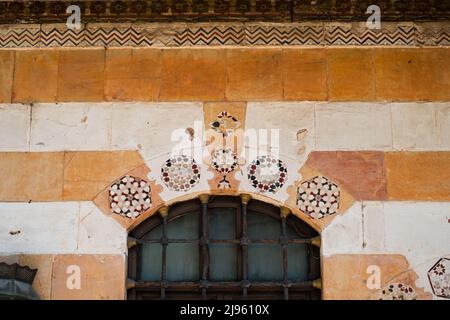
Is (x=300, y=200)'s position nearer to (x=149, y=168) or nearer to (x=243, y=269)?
(x=243, y=269)

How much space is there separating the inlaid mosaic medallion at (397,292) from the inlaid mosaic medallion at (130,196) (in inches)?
68.3

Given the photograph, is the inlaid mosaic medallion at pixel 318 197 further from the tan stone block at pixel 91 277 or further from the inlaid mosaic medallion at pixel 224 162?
the tan stone block at pixel 91 277

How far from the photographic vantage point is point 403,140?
24.9 ft

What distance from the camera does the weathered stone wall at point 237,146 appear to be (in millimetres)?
7328

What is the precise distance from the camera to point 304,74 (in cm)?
777

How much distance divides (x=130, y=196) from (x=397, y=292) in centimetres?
196

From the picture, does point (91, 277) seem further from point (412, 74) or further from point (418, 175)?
point (412, 74)

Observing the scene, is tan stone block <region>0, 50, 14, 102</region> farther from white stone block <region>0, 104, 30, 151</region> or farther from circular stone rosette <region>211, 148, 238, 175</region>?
circular stone rosette <region>211, 148, 238, 175</region>

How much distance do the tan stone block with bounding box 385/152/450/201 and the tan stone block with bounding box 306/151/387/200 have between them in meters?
0.06

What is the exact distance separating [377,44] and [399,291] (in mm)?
1852

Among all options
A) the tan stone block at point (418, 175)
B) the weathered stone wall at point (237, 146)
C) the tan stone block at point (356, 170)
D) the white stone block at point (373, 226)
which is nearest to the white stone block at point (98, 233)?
the weathered stone wall at point (237, 146)

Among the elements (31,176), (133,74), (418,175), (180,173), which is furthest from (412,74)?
(31,176)

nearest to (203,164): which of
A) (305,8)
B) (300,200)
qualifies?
(300,200)

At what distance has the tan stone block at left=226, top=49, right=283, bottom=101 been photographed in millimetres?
7723
